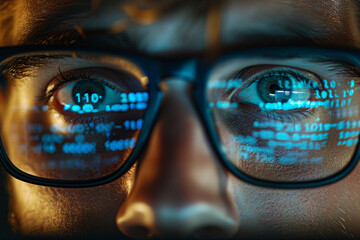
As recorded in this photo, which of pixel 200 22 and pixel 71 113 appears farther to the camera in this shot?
pixel 71 113

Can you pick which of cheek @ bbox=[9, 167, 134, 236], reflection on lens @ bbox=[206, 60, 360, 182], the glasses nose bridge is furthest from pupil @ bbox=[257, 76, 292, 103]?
cheek @ bbox=[9, 167, 134, 236]

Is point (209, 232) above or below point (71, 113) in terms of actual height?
below

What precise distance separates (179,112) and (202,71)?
6 centimetres

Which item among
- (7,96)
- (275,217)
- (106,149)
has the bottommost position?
(275,217)

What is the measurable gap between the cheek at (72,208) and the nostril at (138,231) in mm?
57

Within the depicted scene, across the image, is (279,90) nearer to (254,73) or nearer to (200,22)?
(254,73)

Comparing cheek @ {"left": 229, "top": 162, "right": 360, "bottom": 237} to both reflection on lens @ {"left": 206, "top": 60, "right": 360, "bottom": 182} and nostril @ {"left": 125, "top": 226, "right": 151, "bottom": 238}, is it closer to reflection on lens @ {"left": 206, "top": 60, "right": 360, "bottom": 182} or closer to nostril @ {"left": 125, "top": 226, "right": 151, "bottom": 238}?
reflection on lens @ {"left": 206, "top": 60, "right": 360, "bottom": 182}

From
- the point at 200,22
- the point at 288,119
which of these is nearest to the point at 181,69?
the point at 200,22

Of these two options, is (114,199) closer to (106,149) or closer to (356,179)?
(106,149)

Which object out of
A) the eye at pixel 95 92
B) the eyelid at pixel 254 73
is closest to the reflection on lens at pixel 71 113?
the eye at pixel 95 92

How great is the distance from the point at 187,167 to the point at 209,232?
0.09 m

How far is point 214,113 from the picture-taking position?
1.49ft

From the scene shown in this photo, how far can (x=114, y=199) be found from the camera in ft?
1.57

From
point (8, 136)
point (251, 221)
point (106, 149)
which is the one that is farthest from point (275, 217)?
point (8, 136)
